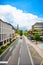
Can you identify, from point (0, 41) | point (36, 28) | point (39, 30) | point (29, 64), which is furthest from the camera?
point (36, 28)

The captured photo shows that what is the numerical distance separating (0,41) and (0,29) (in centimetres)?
431

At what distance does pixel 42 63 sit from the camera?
1096 inches

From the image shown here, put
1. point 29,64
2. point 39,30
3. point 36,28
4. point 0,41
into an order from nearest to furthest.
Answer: point 29,64
point 0,41
point 39,30
point 36,28

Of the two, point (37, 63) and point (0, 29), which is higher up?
point (0, 29)

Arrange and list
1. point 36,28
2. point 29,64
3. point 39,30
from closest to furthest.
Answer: point 29,64, point 39,30, point 36,28

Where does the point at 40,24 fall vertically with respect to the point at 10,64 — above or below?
above

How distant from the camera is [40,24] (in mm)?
118188

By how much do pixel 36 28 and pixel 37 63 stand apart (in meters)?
89.9

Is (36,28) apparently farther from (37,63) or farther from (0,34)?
(37,63)

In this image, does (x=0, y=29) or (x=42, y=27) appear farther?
(x=42, y=27)

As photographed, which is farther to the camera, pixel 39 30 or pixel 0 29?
pixel 39 30

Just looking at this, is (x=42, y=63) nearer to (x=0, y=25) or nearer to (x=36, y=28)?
(x=0, y=25)

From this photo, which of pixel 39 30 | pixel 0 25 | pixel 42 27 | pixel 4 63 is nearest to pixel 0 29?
pixel 0 25

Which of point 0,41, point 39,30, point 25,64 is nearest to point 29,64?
point 25,64
